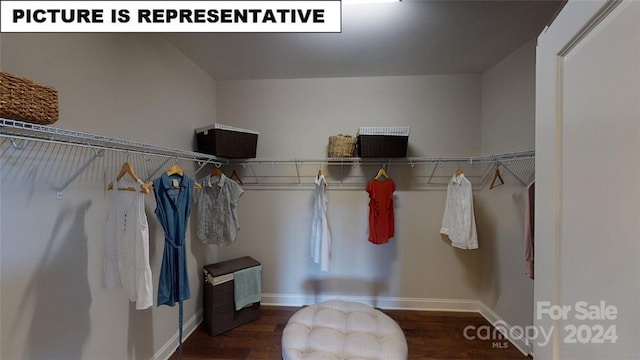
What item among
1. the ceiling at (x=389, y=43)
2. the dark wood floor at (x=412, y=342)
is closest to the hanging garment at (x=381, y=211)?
the dark wood floor at (x=412, y=342)

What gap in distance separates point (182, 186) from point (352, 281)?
1.82m

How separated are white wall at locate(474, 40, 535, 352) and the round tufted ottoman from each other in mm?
1196

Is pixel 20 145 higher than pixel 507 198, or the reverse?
pixel 20 145

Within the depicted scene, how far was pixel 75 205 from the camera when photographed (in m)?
1.15

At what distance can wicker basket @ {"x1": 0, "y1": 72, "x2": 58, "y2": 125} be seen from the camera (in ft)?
2.36

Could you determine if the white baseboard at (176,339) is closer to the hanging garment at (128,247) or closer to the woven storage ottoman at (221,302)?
the woven storage ottoman at (221,302)

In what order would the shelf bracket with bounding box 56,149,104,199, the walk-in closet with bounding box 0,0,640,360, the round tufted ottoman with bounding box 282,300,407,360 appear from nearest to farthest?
the walk-in closet with bounding box 0,0,640,360 < the shelf bracket with bounding box 56,149,104,199 < the round tufted ottoman with bounding box 282,300,407,360

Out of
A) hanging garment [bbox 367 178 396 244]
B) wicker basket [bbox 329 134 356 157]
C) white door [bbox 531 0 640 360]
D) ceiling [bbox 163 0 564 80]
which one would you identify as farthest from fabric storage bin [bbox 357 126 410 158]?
white door [bbox 531 0 640 360]

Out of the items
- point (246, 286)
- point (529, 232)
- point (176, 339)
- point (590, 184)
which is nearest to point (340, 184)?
point (246, 286)

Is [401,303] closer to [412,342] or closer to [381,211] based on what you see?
[412,342]

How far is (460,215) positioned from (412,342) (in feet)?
3.61

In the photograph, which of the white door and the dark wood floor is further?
the dark wood floor

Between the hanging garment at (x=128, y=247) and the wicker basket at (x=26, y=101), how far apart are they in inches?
17.7

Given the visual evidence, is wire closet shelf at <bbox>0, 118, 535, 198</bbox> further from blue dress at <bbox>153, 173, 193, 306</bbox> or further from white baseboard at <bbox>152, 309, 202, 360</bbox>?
white baseboard at <bbox>152, 309, 202, 360</bbox>
